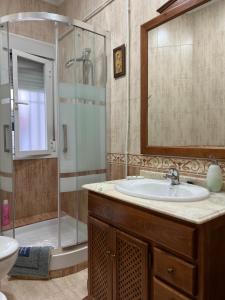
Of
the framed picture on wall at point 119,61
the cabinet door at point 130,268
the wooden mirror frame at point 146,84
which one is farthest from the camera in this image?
the framed picture on wall at point 119,61

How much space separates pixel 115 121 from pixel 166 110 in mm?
600

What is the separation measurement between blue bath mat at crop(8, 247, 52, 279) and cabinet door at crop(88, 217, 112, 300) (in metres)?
0.51

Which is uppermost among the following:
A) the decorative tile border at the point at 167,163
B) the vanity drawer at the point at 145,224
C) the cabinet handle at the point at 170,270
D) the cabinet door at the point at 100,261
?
the decorative tile border at the point at 167,163

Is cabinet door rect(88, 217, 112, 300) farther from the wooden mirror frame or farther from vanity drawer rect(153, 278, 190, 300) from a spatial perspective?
the wooden mirror frame

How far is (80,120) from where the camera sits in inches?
85.2

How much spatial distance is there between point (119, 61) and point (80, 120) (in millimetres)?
618

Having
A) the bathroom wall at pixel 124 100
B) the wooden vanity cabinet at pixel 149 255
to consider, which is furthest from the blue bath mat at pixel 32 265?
the bathroom wall at pixel 124 100

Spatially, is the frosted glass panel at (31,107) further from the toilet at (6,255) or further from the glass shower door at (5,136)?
the toilet at (6,255)

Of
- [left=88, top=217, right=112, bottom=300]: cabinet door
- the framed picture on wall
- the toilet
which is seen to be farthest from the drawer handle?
the framed picture on wall

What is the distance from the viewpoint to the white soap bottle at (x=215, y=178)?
131cm

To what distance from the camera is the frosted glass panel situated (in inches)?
103

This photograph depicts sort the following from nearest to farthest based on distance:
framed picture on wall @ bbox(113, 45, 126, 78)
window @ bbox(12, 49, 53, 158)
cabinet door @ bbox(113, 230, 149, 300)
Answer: cabinet door @ bbox(113, 230, 149, 300), framed picture on wall @ bbox(113, 45, 126, 78), window @ bbox(12, 49, 53, 158)

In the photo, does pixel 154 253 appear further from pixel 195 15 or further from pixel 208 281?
pixel 195 15

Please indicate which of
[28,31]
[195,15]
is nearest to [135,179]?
[195,15]
